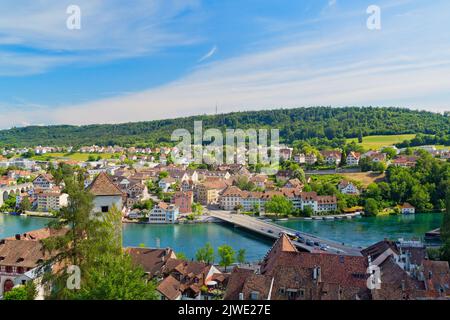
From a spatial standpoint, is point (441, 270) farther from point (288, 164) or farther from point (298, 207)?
point (288, 164)

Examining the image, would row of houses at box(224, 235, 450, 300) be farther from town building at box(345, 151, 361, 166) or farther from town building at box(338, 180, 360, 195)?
town building at box(345, 151, 361, 166)

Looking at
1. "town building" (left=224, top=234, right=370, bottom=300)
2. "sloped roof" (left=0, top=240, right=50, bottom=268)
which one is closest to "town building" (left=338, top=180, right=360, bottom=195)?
"town building" (left=224, top=234, right=370, bottom=300)

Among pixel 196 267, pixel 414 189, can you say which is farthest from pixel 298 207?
pixel 196 267

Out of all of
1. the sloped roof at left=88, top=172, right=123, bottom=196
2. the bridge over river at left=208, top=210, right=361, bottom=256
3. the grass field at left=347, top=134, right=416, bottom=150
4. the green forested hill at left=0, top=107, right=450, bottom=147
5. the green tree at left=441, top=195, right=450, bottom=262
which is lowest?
the bridge over river at left=208, top=210, right=361, bottom=256

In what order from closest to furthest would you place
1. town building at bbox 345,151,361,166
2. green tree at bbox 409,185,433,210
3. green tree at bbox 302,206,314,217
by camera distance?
green tree at bbox 302,206,314,217
green tree at bbox 409,185,433,210
town building at bbox 345,151,361,166

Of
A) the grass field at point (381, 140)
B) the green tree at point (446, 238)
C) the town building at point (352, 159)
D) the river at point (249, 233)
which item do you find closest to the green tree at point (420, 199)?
the river at point (249, 233)

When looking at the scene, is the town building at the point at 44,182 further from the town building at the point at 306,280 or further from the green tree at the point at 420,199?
the town building at the point at 306,280

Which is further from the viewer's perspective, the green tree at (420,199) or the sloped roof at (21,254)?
the green tree at (420,199)
